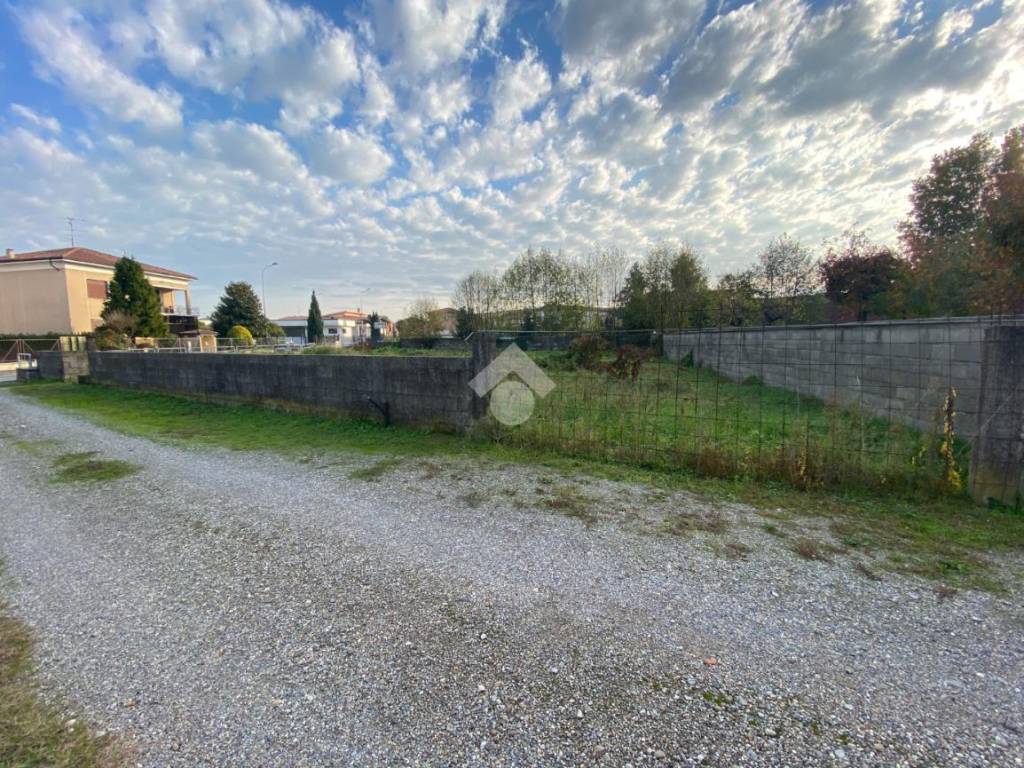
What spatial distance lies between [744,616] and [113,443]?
27.1 feet

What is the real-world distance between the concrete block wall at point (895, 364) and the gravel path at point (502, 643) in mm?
1864

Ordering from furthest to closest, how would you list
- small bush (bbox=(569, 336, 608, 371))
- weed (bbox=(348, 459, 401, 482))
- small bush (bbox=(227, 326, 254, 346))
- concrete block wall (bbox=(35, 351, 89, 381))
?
small bush (bbox=(227, 326, 254, 346)) < concrete block wall (bbox=(35, 351, 89, 381)) < small bush (bbox=(569, 336, 608, 371)) < weed (bbox=(348, 459, 401, 482))

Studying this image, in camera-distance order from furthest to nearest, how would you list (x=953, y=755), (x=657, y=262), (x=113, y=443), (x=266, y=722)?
(x=657, y=262) → (x=113, y=443) → (x=266, y=722) → (x=953, y=755)

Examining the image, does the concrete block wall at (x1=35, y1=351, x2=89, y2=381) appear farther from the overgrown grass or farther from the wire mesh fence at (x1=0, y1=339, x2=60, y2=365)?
the overgrown grass

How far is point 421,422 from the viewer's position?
6418 mm

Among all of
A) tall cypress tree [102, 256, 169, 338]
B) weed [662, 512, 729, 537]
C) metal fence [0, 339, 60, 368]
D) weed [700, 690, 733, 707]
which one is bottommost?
weed [700, 690, 733, 707]

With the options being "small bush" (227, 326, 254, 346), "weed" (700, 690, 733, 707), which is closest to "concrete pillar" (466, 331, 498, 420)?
"weed" (700, 690, 733, 707)

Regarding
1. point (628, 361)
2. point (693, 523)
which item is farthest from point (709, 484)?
point (628, 361)

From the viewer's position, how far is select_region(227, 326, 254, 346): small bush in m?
36.7

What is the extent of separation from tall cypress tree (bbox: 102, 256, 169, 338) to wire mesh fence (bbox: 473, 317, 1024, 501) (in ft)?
114

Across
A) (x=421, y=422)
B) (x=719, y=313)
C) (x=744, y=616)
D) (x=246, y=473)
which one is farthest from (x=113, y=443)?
(x=719, y=313)

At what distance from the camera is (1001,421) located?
331cm

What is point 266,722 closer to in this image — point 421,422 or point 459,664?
point 459,664

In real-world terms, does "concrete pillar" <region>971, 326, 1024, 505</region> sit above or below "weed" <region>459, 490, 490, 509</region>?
above
